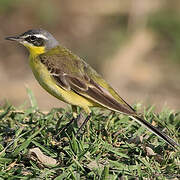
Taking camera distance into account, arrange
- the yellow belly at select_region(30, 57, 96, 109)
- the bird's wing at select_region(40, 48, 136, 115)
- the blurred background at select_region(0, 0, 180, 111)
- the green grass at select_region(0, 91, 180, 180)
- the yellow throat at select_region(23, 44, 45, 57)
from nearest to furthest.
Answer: the green grass at select_region(0, 91, 180, 180)
the bird's wing at select_region(40, 48, 136, 115)
the yellow belly at select_region(30, 57, 96, 109)
the yellow throat at select_region(23, 44, 45, 57)
the blurred background at select_region(0, 0, 180, 111)

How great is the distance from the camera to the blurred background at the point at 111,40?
1250 centimetres

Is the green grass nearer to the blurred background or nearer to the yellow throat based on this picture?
the yellow throat

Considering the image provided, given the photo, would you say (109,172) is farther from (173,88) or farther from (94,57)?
(94,57)

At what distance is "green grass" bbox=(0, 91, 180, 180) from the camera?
4832mm

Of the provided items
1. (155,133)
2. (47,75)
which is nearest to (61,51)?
(47,75)

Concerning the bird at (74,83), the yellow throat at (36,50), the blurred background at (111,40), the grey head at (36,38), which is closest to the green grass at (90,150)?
the bird at (74,83)

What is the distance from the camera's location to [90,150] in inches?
205

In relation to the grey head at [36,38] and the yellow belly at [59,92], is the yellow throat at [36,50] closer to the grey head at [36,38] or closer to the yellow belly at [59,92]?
the grey head at [36,38]

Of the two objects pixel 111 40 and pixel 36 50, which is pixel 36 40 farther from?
pixel 111 40

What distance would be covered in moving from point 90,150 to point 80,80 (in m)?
1.26

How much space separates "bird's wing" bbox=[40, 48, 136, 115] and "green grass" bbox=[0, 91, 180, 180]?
0.28m

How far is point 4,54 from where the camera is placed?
46.4ft

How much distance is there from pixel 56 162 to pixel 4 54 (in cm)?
948

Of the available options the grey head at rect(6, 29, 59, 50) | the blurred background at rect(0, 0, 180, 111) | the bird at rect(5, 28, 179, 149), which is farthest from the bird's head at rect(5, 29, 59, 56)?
the blurred background at rect(0, 0, 180, 111)
